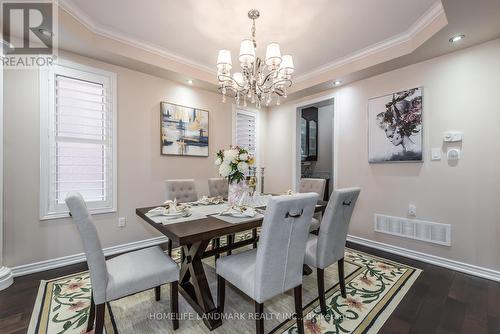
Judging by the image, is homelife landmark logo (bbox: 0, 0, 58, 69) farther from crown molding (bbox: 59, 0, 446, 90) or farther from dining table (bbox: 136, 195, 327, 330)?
dining table (bbox: 136, 195, 327, 330)

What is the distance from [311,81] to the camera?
367cm

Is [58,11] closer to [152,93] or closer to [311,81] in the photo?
[152,93]

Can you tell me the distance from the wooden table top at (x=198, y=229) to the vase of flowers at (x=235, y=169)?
40cm

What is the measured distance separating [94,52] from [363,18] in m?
3.08

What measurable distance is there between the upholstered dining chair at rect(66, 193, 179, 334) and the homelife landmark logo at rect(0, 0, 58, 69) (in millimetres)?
1960

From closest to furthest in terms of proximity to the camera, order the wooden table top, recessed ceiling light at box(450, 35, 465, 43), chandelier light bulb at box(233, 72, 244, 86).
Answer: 1. the wooden table top
2. recessed ceiling light at box(450, 35, 465, 43)
3. chandelier light bulb at box(233, 72, 244, 86)

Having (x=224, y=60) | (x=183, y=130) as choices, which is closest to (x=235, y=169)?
(x=224, y=60)

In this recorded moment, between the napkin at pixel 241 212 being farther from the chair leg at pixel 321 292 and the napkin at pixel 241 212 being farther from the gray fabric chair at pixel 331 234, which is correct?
the chair leg at pixel 321 292

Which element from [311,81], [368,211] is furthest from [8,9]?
[368,211]

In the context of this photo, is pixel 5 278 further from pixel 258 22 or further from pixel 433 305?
pixel 433 305

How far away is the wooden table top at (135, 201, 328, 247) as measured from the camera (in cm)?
139

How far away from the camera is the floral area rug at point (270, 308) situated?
5.21ft

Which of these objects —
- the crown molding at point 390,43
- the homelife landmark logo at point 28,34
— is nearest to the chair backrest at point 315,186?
the crown molding at point 390,43

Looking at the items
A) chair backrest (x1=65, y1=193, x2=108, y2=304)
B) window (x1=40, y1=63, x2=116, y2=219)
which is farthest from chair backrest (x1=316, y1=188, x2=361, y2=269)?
window (x1=40, y1=63, x2=116, y2=219)
